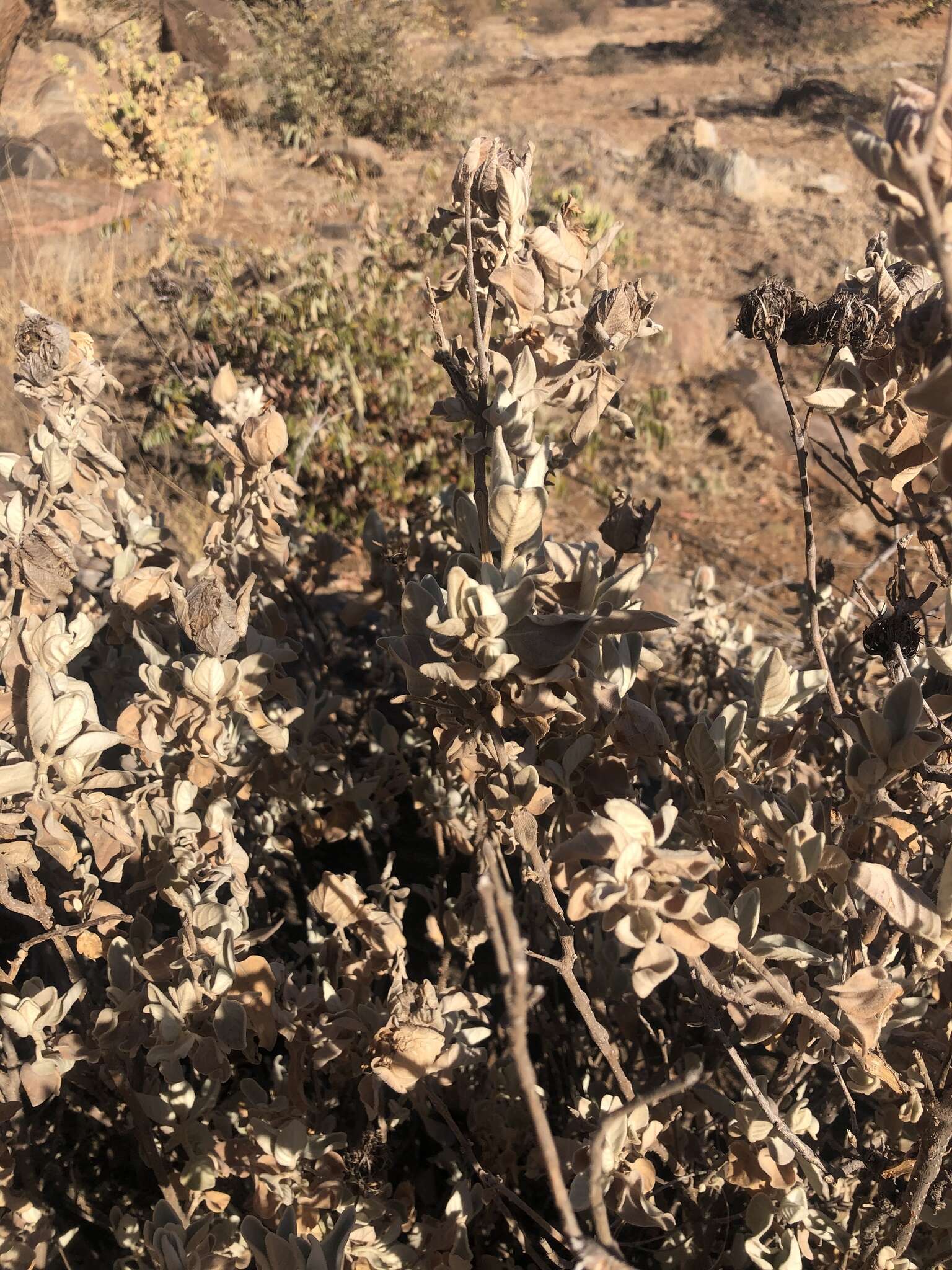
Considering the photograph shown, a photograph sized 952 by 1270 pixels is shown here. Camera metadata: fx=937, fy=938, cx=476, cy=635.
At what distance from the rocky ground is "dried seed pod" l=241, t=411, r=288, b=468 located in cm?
213

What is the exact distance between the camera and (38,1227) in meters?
1.36

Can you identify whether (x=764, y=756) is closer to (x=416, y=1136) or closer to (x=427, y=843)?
(x=416, y=1136)

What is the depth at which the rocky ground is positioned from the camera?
4.92 m

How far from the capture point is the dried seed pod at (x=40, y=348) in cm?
144

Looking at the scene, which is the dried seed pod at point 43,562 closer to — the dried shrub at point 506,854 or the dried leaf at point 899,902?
the dried shrub at point 506,854

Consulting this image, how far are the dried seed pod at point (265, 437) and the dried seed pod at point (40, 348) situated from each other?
1.01 ft

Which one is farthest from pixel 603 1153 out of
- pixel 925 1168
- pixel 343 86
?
pixel 343 86

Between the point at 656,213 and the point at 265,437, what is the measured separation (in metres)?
8.62

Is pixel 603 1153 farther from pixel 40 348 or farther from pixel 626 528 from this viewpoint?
pixel 40 348

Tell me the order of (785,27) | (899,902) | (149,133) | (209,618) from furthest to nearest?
(785,27), (149,133), (209,618), (899,902)

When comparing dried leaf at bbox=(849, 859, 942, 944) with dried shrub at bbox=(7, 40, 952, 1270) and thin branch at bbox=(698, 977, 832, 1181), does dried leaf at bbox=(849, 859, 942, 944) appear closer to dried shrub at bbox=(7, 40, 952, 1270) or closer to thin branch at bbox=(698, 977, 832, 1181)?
dried shrub at bbox=(7, 40, 952, 1270)

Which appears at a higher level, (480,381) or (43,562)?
(480,381)

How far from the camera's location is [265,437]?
1457 mm

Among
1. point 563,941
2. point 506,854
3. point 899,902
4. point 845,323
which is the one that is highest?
point 845,323
